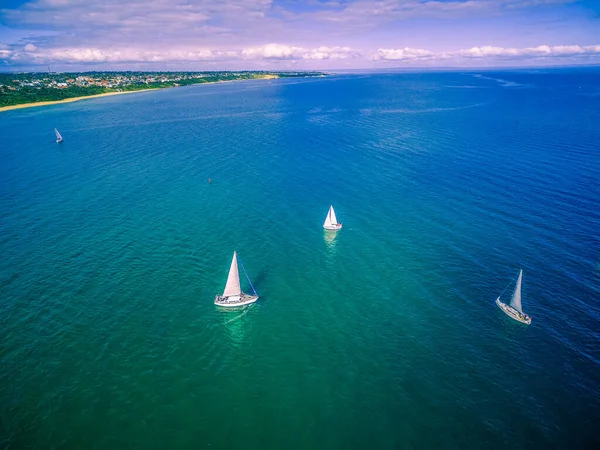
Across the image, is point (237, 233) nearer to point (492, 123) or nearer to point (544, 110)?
point (492, 123)

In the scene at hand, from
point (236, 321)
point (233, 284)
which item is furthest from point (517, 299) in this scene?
point (233, 284)

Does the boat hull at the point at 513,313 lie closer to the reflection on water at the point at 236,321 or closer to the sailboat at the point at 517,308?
the sailboat at the point at 517,308

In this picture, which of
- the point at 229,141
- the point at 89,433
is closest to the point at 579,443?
the point at 89,433

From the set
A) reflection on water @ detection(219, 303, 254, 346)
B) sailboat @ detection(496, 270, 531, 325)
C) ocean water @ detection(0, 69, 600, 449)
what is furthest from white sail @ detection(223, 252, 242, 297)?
sailboat @ detection(496, 270, 531, 325)

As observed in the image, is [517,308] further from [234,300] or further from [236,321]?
[234,300]

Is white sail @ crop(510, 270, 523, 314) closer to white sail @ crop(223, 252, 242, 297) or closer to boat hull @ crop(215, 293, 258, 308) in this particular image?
boat hull @ crop(215, 293, 258, 308)
